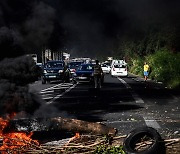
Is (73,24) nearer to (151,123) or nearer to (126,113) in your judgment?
(151,123)

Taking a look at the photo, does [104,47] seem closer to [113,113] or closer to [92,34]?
[92,34]

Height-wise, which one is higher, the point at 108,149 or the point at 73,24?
the point at 73,24

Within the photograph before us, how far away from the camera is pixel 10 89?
920cm

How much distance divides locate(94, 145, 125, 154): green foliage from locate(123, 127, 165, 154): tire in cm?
19

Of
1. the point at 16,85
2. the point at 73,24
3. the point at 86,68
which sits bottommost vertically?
the point at 86,68

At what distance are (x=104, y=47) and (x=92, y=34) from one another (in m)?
0.38

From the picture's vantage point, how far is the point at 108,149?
7301mm

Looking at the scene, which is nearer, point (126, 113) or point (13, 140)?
point (13, 140)

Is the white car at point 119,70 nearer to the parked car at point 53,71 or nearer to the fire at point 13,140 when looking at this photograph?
the parked car at point 53,71

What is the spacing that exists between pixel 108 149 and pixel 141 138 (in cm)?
69

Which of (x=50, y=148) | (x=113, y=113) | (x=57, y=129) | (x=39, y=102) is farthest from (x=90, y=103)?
(x=50, y=148)

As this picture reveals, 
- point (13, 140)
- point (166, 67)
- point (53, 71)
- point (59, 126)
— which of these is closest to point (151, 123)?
point (59, 126)

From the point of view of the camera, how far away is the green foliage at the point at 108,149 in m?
7.23

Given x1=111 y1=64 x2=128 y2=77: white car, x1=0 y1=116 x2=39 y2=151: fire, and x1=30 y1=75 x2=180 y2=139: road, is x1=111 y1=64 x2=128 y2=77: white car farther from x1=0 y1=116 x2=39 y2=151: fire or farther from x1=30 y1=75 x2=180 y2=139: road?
x1=0 y1=116 x2=39 y2=151: fire
